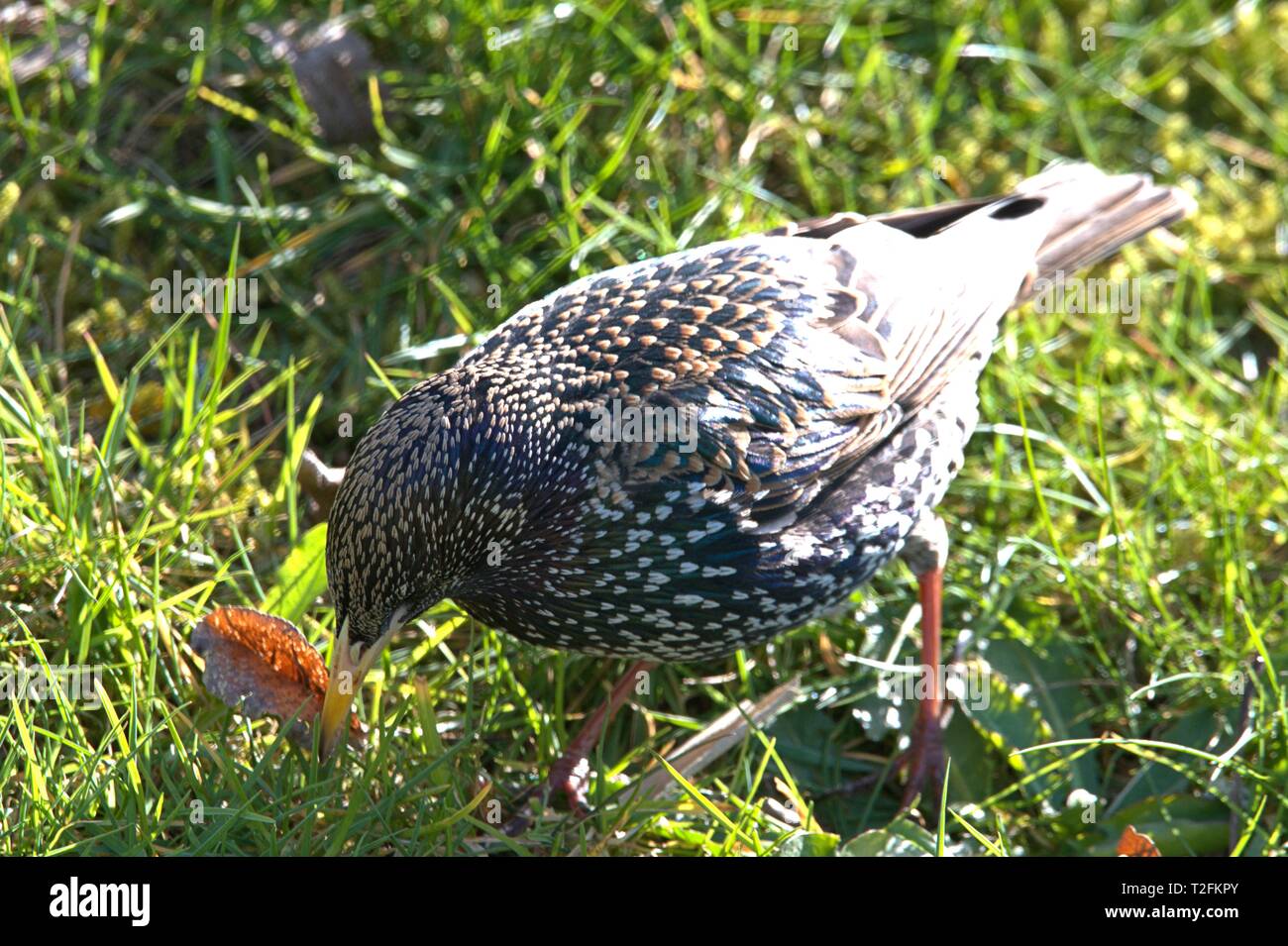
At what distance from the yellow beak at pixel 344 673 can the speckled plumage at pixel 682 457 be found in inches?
4.1

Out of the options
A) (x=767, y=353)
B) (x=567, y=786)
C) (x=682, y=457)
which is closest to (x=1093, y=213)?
(x=767, y=353)

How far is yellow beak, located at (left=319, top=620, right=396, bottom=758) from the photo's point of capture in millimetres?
3713

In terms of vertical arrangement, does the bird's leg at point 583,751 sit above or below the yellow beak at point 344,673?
below

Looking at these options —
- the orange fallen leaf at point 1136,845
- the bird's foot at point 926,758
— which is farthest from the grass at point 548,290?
the orange fallen leaf at point 1136,845

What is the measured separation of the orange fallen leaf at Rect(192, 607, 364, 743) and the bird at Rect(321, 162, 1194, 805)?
0.16 m

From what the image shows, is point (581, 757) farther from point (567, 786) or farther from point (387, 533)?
point (387, 533)

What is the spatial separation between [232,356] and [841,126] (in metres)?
2.48

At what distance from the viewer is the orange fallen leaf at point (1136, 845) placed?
3942 mm

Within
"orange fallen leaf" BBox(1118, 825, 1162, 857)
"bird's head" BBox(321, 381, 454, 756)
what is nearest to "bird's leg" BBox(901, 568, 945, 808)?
"orange fallen leaf" BBox(1118, 825, 1162, 857)

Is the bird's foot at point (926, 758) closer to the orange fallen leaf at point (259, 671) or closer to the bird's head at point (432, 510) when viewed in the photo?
the bird's head at point (432, 510)

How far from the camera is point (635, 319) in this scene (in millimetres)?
3959

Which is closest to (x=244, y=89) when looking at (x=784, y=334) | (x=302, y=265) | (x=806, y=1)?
(x=302, y=265)
